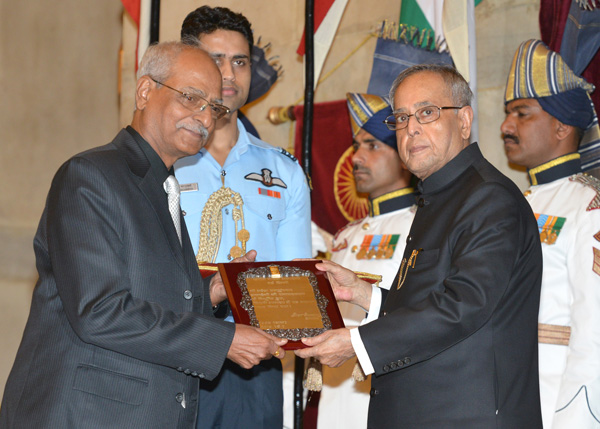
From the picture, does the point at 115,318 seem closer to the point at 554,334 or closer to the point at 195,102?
the point at 195,102

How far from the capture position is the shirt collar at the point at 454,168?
2.95m

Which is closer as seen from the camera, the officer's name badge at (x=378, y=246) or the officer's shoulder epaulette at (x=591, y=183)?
the officer's shoulder epaulette at (x=591, y=183)

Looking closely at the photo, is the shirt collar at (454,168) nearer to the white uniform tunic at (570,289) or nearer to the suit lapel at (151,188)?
the suit lapel at (151,188)

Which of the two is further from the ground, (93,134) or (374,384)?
(93,134)

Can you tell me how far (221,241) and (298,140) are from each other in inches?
87.9

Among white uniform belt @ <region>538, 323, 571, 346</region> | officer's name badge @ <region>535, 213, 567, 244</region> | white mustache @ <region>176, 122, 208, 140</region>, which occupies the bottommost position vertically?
white uniform belt @ <region>538, 323, 571, 346</region>

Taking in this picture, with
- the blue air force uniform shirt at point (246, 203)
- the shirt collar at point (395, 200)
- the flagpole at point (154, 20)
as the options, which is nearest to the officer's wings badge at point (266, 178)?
the blue air force uniform shirt at point (246, 203)

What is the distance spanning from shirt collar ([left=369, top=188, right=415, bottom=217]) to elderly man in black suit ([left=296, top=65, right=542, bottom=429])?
6.38ft

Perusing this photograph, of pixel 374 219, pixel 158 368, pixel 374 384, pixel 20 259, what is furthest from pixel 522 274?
pixel 20 259

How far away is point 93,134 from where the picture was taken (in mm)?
6957

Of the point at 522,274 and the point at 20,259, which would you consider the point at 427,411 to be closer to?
the point at 522,274

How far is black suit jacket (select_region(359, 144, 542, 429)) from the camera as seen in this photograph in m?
2.57

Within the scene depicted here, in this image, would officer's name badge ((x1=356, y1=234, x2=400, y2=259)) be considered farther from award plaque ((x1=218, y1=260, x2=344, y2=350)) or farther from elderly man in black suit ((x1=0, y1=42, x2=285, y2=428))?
elderly man in black suit ((x1=0, y1=42, x2=285, y2=428))

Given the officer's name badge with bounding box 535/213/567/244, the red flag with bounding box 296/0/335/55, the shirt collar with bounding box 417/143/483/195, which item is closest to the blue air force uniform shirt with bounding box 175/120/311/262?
the shirt collar with bounding box 417/143/483/195
